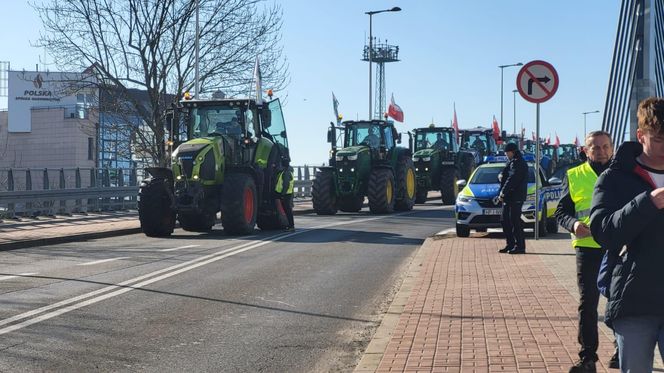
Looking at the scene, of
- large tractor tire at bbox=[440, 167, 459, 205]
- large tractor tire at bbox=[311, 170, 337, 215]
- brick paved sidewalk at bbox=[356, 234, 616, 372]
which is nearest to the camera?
brick paved sidewalk at bbox=[356, 234, 616, 372]

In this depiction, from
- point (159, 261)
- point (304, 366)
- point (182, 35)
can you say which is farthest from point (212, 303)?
point (182, 35)

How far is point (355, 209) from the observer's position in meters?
30.2

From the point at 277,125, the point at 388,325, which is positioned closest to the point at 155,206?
the point at 277,125

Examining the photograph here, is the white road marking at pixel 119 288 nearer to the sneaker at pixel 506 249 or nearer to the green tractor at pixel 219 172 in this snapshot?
the green tractor at pixel 219 172

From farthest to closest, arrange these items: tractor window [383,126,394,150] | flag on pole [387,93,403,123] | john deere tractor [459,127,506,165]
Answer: flag on pole [387,93,403,123]
john deere tractor [459,127,506,165]
tractor window [383,126,394,150]

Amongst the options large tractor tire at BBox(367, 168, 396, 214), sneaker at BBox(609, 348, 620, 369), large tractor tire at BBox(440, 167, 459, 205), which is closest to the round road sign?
sneaker at BBox(609, 348, 620, 369)

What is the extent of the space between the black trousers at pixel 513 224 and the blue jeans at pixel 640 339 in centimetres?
1090

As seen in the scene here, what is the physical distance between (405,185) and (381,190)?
196 cm

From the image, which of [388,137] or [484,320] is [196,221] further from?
[484,320]

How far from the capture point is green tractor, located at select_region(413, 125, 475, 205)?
34.6 meters

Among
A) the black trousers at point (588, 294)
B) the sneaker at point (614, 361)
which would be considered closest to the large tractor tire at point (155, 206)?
the black trousers at point (588, 294)

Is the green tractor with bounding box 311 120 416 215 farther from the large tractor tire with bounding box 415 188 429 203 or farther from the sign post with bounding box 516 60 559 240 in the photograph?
the sign post with bounding box 516 60 559 240

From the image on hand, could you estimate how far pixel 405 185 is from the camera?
29.4 m

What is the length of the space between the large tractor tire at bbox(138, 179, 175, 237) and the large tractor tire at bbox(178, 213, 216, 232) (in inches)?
53.9
